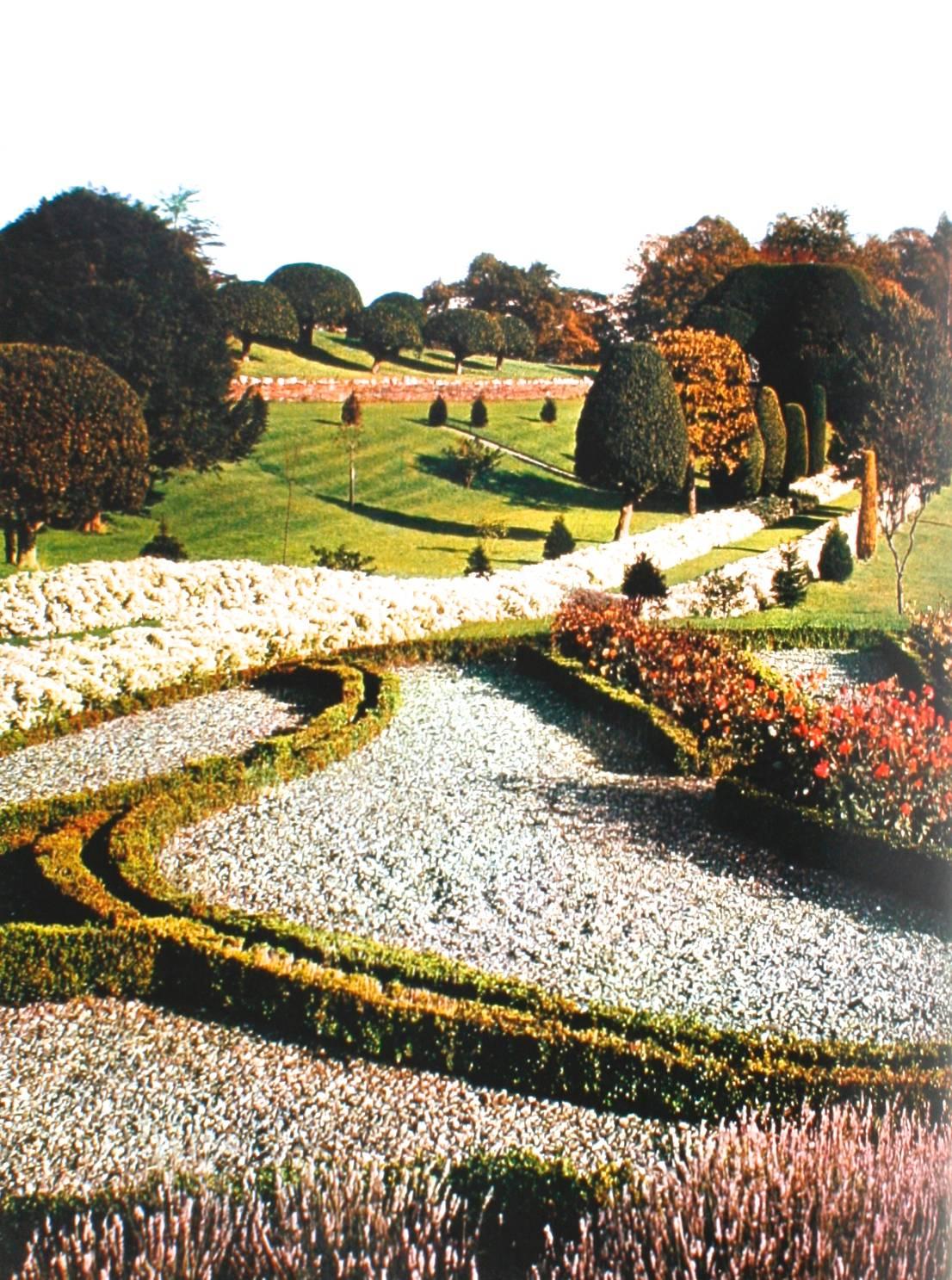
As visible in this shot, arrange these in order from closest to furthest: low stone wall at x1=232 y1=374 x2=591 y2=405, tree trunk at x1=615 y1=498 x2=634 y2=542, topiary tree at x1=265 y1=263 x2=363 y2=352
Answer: topiary tree at x1=265 y1=263 x2=363 y2=352 < low stone wall at x1=232 y1=374 x2=591 y2=405 < tree trunk at x1=615 y1=498 x2=634 y2=542

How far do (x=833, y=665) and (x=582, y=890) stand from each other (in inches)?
237

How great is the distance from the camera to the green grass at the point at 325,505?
9625 millimetres

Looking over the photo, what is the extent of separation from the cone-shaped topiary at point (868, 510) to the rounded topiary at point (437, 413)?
14.2ft

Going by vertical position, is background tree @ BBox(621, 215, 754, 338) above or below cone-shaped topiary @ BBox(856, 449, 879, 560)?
above

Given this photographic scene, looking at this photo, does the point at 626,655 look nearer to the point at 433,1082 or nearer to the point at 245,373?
the point at 245,373

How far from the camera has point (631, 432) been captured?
18.8 m

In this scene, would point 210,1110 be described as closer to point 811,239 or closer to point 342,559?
point 342,559

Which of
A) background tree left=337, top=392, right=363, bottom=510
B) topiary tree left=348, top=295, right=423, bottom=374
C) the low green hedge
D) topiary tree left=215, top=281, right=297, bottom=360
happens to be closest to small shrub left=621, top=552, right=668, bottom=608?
background tree left=337, top=392, right=363, bottom=510

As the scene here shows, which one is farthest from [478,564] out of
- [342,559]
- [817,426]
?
[817,426]

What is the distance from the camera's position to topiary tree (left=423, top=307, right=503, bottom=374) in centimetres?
998

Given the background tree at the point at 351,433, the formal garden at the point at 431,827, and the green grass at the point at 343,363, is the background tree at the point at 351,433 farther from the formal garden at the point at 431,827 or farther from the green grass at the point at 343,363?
the green grass at the point at 343,363

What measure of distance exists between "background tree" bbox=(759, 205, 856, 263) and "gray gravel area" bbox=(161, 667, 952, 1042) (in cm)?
392

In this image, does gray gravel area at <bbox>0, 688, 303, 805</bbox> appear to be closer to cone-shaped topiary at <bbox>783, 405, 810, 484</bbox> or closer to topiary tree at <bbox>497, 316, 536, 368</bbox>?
topiary tree at <bbox>497, 316, 536, 368</bbox>

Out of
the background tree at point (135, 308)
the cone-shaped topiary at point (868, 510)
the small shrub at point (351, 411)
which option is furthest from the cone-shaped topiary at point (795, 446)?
the background tree at point (135, 308)
